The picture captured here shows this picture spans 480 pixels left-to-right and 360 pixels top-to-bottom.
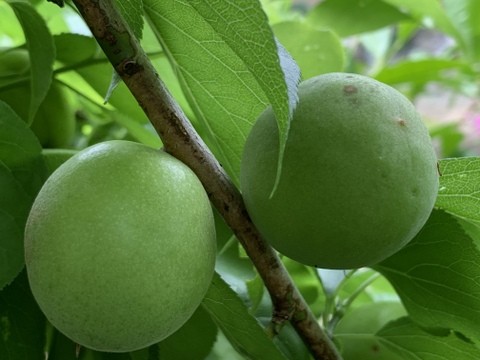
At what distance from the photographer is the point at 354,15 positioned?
1.41 meters

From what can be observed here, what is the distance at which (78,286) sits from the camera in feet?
1.64

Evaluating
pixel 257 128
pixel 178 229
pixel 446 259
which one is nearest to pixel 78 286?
pixel 178 229

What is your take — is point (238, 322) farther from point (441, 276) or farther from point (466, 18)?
point (466, 18)

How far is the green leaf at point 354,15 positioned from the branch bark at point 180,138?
89 centimetres

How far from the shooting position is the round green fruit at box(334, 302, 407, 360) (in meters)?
0.87

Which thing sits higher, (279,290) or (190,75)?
(190,75)

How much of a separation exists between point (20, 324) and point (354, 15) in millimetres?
1011

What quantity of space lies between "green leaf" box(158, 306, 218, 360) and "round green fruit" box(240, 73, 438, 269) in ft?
0.67

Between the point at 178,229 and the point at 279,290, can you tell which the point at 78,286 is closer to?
the point at 178,229

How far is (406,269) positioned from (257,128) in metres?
0.29

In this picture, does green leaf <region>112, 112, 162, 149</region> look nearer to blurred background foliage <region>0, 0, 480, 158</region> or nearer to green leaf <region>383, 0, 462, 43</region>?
blurred background foliage <region>0, 0, 480, 158</region>

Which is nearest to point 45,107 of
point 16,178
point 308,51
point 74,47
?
point 74,47

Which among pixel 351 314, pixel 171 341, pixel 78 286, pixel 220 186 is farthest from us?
pixel 351 314

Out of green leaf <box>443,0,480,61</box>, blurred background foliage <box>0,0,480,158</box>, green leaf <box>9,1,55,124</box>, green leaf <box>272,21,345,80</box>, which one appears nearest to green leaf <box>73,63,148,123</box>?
blurred background foliage <box>0,0,480,158</box>
